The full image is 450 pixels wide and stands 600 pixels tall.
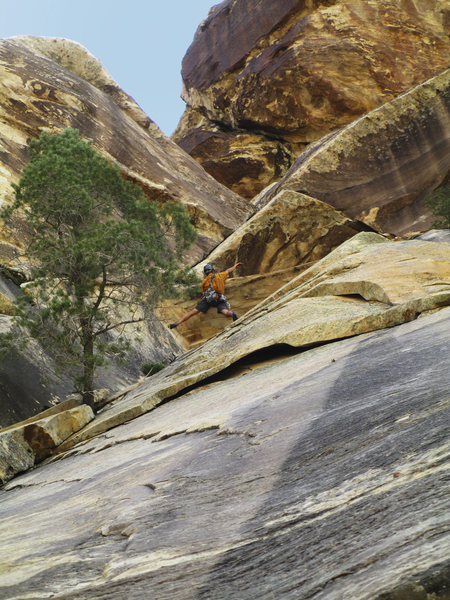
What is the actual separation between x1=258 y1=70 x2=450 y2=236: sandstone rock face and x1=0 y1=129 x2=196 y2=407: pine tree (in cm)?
873

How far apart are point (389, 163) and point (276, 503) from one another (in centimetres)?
1969

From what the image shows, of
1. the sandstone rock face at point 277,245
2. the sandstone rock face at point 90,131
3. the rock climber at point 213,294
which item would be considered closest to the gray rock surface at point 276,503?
the rock climber at point 213,294

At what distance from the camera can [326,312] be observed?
8.53m

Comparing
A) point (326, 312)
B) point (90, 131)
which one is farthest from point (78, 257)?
point (90, 131)

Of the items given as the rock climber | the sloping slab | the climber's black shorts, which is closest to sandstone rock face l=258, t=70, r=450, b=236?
the rock climber

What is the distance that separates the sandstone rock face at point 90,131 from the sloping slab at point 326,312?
11558mm

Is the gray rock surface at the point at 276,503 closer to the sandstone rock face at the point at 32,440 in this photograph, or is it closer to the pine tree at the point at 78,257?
the sandstone rock face at the point at 32,440

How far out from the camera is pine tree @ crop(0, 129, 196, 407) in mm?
11641

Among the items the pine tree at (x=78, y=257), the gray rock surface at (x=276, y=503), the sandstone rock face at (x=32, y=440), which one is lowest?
the gray rock surface at (x=276, y=503)

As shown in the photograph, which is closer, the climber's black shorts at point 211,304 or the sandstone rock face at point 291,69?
the climber's black shorts at point 211,304

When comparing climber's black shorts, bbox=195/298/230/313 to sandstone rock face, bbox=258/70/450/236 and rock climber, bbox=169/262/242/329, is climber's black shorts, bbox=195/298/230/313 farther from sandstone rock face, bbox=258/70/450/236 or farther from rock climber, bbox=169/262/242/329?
sandstone rock face, bbox=258/70/450/236

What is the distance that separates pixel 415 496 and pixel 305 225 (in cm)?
1808

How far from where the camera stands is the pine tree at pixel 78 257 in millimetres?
11641

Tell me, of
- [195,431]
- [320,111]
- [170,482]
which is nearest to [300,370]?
[195,431]
